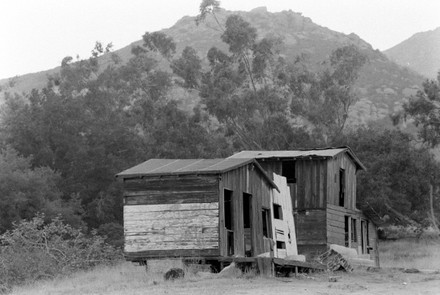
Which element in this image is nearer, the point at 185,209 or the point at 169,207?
the point at 185,209

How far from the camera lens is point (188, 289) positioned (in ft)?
67.3

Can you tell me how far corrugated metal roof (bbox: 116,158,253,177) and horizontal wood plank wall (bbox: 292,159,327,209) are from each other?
8.89 metres

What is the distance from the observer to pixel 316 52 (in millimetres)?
121438

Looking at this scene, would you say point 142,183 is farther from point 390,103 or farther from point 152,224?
point 390,103

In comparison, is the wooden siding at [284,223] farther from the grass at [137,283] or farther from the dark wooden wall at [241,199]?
→ the grass at [137,283]

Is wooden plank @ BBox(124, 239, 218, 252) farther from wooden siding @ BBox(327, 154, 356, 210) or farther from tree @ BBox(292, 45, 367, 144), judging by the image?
tree @ BBox(292, 45, 367, 144)

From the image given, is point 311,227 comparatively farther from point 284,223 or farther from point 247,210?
point 247,210

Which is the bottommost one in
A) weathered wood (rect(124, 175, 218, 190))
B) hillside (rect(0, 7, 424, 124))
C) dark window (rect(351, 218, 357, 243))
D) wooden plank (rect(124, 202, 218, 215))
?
dark window (rect(351, 218, 357, 243))

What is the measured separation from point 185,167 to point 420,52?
144101 mm

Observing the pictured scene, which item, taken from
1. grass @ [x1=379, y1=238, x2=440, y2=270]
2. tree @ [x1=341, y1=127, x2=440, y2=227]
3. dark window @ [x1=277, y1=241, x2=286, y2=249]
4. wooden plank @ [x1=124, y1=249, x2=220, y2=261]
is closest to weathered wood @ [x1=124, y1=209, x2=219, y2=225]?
wooden plank @ [x1=124, y1=249, x2=220, y2=261]

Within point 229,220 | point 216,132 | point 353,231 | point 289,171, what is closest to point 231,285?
point 229,220

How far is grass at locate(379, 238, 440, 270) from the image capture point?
3867 centimetres

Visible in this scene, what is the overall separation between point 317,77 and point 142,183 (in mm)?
32806

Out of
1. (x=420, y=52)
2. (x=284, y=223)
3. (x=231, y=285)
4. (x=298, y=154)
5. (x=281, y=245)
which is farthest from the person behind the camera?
(x=420, y=52)
